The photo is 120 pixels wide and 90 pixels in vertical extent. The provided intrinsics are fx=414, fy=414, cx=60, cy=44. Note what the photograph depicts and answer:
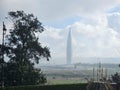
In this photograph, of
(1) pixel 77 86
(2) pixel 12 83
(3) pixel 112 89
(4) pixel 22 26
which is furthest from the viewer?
(4) pixel 22 26

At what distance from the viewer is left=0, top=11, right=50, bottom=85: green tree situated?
71.1 m

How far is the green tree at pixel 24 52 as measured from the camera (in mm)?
71125

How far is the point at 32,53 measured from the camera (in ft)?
250

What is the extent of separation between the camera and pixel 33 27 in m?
77.0

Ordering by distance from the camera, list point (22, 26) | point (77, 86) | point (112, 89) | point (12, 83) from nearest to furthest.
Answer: point (112, 89) < point (77, 86) < point (12, 83) < point (22, 26)

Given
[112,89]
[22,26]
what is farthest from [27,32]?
[112,89]

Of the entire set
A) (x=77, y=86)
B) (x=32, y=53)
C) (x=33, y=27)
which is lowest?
(x=77, y=86)

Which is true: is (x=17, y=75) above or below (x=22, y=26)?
below

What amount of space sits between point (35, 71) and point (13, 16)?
11.8 metres

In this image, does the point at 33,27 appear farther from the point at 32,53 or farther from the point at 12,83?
the point at 12,83

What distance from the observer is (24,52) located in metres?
74.9

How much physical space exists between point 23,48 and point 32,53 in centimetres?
249

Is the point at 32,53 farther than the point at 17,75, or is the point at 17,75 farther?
the point at 32,53

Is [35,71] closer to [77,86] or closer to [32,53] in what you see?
[32,53]
